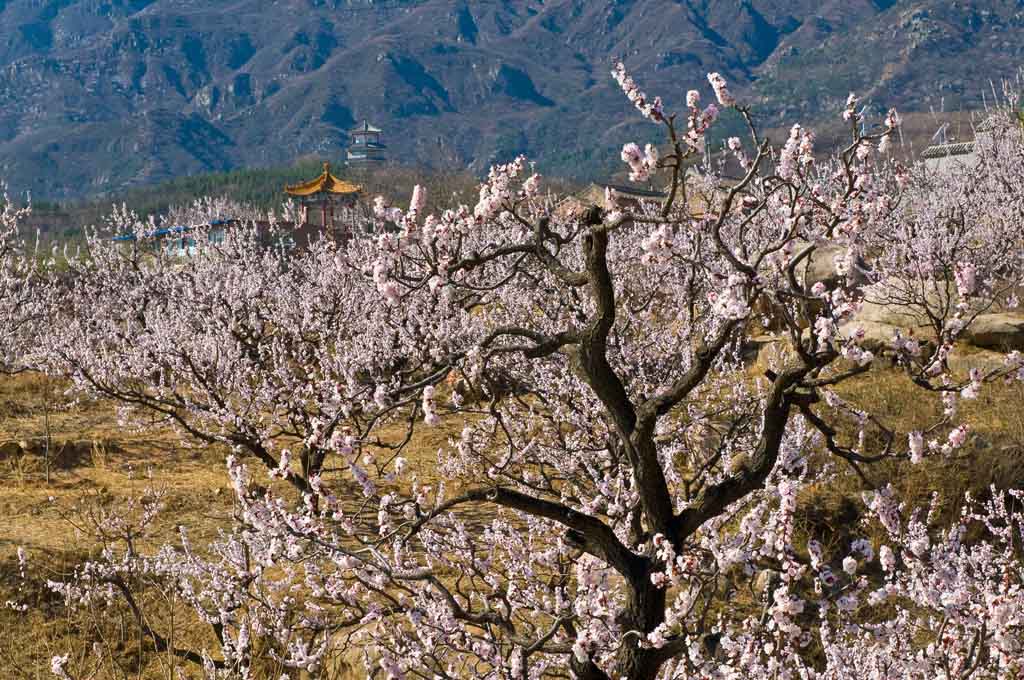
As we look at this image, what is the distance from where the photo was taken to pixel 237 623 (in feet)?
22.8

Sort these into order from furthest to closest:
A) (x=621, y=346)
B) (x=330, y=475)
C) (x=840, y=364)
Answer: (x=840, y=364) → (x=330, y=475) → (x=621, y=346)

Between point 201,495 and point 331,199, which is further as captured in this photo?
point 331,199

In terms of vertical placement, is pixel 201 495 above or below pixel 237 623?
above

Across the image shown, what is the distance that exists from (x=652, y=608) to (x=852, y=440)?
282 inches

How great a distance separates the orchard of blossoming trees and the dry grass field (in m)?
0.25

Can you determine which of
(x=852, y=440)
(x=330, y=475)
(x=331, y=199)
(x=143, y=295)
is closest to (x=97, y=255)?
(x=143, y=295)

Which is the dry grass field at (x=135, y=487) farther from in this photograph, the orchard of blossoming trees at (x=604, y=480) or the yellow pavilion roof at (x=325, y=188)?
the yellow pavilion roof at (x=325, y=188)

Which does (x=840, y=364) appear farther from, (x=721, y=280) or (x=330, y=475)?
(x=721, y=280)

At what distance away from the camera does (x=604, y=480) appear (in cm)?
672

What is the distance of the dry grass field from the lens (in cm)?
707

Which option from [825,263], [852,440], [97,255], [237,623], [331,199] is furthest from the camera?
[331,199]

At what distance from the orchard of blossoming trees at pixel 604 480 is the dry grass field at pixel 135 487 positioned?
248 mm

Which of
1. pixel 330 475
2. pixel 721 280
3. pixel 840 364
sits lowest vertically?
pixel 721 280

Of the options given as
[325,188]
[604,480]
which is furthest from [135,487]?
[325,188]
